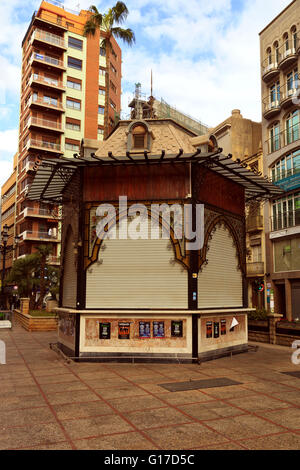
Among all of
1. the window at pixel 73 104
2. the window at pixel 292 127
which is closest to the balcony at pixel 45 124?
the window at pixel 73 104

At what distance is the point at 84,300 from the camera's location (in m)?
15.5

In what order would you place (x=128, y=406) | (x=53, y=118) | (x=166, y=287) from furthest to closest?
(x=53, y=118) → (x=166, y=287) → (x=128, y=406)

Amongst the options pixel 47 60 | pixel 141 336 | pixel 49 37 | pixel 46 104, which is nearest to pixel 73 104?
pixel 46 104

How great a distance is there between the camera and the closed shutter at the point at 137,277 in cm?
1530

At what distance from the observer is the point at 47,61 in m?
56.8

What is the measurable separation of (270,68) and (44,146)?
1253 inches

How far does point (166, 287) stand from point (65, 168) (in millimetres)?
6369

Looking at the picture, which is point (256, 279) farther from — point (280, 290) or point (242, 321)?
point (242, 321)

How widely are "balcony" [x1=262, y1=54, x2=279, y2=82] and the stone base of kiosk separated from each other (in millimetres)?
33428

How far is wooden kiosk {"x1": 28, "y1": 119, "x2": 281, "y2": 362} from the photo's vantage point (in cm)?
1505
